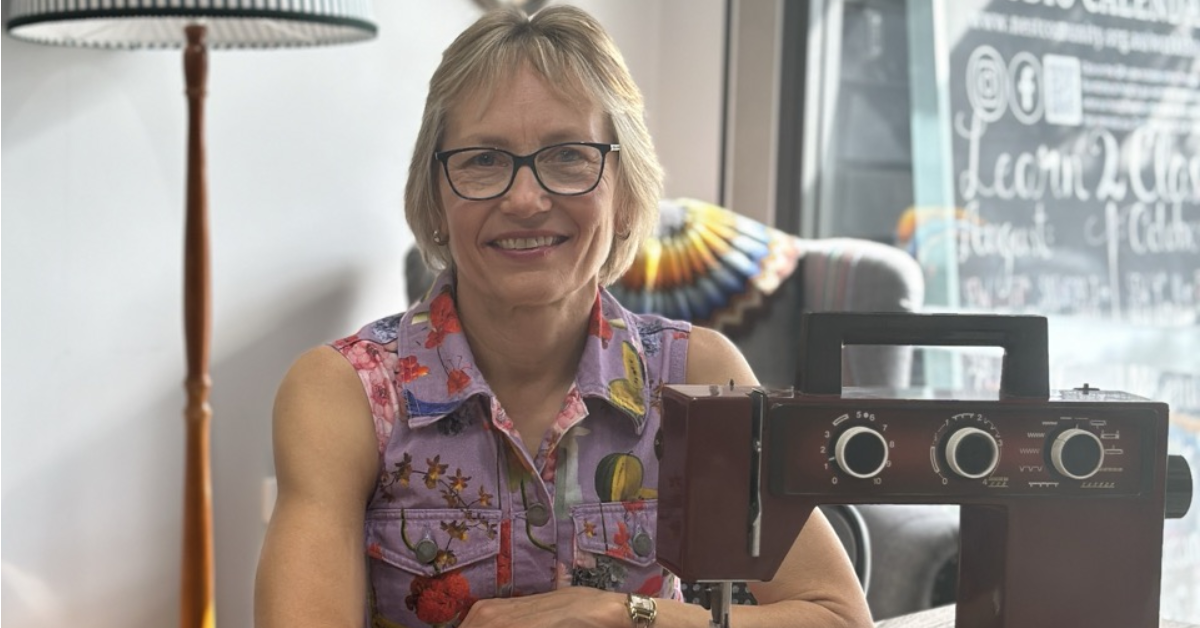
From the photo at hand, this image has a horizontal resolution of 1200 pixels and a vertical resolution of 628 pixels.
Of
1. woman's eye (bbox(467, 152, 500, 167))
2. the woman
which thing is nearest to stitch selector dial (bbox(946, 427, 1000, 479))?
the woman

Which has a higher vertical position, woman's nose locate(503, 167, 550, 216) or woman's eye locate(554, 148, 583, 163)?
woman's eye locate(554, 148, 583, 163)

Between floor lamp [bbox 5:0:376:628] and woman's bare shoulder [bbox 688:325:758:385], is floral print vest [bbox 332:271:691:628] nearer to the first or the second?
woman's bare shoulder [bbox 688:325:758:385]

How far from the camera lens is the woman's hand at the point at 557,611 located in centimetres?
123

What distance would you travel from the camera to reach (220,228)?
104 inches

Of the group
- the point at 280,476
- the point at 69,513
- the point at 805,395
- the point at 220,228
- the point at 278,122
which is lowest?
the point at 69,513

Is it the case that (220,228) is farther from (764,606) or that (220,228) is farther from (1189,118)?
(1189,118)

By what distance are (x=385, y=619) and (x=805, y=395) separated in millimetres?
574

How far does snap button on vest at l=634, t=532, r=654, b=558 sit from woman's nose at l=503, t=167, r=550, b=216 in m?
0.35

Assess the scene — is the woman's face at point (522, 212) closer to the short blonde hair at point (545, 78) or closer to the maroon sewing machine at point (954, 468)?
the short blonde hair at point (545, 78)

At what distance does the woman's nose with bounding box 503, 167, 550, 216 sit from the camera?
137 centimetres

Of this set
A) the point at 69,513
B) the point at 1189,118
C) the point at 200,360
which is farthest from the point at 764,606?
the point at 1189,118

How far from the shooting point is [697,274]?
273cm

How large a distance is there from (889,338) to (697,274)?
1.69 m

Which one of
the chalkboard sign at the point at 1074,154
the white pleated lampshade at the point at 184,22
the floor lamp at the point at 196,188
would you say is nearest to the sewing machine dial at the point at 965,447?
the white pleated lampshade at the point at 184,22
